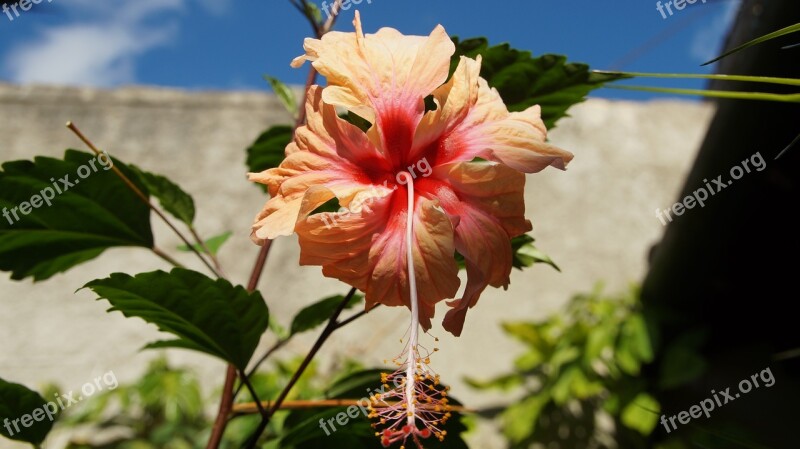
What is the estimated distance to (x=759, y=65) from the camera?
129 cm

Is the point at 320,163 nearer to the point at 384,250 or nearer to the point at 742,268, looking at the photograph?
the point at 384,250

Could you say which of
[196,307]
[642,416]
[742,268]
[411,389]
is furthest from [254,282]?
[642,416]

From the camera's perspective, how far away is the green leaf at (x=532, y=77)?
0.58 metres

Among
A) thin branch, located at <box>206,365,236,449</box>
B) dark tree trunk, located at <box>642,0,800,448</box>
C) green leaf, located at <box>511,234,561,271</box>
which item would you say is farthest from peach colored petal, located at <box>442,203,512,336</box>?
dark tree trunk, located at <box>642,0,800,448</box>

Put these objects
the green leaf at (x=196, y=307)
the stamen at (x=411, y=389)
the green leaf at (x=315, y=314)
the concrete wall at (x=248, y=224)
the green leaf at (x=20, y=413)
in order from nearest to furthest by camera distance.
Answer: the stamen at (x=411, y=389) → the green leaf at (x=196, y=307) → the green leaf at (x=20, y=413) → the green leaf at (x=315, y=314) → the concrete wall at (x=248, y=224)

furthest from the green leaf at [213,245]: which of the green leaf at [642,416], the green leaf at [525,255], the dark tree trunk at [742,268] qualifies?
the green leaf at [642,416]

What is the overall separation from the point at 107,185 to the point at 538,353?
2.30 metres

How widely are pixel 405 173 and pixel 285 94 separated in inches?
14.2

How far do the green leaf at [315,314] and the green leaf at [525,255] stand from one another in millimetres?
213

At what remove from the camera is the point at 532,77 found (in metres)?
0.61

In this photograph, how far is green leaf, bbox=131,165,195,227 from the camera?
0.80 m

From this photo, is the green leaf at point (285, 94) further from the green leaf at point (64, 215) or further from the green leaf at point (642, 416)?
the green leaf at point (642, 416)

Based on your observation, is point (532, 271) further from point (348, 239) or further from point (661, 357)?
point (348, 239)

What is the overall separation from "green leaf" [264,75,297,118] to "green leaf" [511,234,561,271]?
295 millimetres
